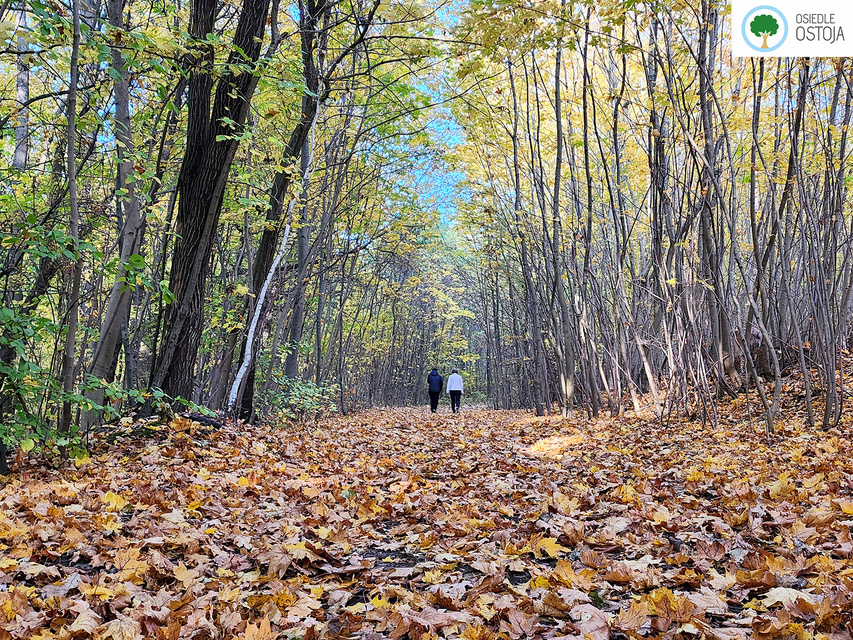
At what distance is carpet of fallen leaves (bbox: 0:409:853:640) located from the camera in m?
1.93

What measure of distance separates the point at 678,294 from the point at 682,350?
0.71 metres

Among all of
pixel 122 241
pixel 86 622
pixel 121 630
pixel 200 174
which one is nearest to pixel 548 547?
pixel 121 630

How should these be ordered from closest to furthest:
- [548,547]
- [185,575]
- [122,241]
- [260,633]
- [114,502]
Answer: [260,633]
[185,575]
[548,547]
[114,502]
[122,241]

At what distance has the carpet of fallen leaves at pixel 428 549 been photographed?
1930mm

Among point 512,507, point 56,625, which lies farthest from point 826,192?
point 56,625

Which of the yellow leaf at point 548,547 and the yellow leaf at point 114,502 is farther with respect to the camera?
the yellow leaf at point 114,502

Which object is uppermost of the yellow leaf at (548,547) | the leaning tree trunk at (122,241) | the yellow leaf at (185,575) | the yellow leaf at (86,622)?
the leaning tree trunk at (122,241)

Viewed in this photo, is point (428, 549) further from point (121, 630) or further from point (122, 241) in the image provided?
point (122, 241)

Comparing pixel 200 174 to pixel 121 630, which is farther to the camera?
pixel 200 174

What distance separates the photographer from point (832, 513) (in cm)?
292

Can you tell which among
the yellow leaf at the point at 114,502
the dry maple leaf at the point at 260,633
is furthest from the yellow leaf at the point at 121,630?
the yellow leaf at the point at 114,502

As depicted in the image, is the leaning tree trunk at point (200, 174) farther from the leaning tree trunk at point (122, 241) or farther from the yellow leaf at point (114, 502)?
the yellow leaf at point (114, 502)

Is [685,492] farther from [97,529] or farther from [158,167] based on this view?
[158,167]

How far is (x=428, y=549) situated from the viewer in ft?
9.55
